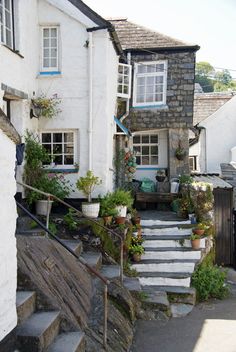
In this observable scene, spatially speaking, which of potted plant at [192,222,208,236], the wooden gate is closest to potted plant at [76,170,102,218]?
potted plant at [192,222,208,236]

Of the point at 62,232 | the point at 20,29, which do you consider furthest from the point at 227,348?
the point at 20,29

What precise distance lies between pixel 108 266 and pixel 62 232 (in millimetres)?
1285

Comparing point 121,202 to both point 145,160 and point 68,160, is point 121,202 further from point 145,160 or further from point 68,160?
point 145,160

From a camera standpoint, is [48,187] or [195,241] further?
[195,241]

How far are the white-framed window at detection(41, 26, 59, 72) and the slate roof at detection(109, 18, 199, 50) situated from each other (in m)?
4.20

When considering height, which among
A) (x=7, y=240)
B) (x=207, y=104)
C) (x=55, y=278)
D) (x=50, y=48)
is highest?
(x=207, y=104)

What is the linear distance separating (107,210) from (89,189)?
731 mm

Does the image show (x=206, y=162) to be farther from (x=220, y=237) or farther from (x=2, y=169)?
(x=2, y=169)

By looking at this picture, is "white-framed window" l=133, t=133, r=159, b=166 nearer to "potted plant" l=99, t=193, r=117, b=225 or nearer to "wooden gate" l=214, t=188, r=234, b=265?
"wooden gate" l=214, t=188, r=234, b=265

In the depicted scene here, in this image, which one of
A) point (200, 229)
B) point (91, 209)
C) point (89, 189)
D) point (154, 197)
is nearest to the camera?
point (91, 209)

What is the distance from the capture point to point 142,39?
49.1 feet

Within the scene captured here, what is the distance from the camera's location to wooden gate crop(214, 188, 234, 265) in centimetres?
1266

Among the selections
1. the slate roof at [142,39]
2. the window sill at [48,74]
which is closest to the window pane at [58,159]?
the window sill at [48,74]

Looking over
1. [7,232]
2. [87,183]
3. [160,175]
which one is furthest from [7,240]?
[160,175]
